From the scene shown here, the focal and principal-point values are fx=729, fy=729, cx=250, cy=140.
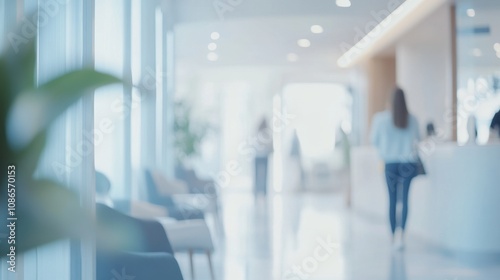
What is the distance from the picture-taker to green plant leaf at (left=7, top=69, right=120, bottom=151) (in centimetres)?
135

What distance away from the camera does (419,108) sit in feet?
28.7

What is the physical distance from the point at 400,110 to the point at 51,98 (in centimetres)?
499

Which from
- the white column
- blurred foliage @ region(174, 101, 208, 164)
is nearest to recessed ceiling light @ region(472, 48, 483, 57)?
the white column

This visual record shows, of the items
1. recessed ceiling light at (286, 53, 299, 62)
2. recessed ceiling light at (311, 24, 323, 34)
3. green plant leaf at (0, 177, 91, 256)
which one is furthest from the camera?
recessed ceiling light at (286, 53, 299, 62)

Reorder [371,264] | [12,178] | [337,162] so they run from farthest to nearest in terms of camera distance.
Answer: [337,162]
[371,264]
[12,178]

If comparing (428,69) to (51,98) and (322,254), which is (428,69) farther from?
(51,98)

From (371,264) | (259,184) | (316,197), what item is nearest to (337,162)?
(316,197)

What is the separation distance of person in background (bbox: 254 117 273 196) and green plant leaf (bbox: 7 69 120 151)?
9745 millimetres

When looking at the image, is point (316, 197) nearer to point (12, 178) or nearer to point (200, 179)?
point (200, 179)

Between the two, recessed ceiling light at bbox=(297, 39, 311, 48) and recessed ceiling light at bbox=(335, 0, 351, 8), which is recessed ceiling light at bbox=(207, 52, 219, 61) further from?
recessed ceiling light at bbox=(335, 0, 351, 8)

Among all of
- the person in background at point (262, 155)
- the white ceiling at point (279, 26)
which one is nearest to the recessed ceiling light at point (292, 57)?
the white ceiling at point (279, 26)

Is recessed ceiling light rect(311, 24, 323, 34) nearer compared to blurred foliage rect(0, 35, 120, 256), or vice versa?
blurred foliage rect(0, 35, 120, 256)

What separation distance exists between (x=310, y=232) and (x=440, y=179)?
1.58 meters

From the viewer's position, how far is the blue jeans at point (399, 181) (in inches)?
235
